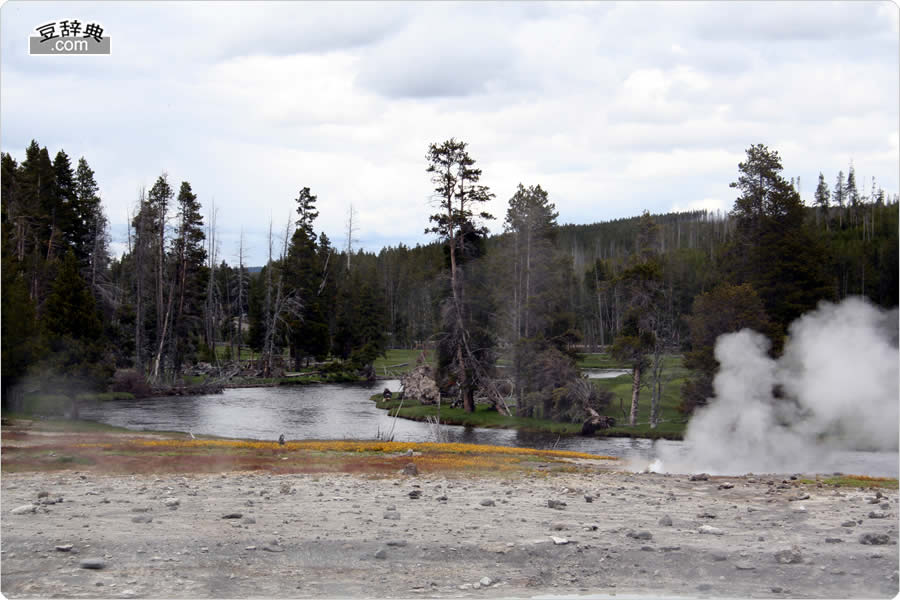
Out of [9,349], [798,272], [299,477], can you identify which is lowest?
[299,477]

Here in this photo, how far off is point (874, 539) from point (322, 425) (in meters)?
36.8

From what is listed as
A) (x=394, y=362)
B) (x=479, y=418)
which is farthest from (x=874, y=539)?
(x=394, y=362)

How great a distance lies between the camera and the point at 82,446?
26.5m

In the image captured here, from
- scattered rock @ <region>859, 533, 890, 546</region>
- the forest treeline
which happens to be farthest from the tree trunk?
scattered rock @ <region>859, 533, 890, 546</region>

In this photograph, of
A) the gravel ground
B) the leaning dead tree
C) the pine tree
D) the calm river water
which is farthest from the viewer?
the pine tree

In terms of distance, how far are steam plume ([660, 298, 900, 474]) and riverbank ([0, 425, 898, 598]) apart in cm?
678

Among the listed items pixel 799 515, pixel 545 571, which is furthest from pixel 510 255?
pixel 545 571

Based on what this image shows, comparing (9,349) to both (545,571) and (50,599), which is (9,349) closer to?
(50,599)

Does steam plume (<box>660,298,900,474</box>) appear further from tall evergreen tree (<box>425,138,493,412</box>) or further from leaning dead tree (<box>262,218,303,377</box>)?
leaning dead tree (<box>262,218,303,377</box>)

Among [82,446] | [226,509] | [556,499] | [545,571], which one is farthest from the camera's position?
[82,446]

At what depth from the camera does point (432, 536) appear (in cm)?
1196

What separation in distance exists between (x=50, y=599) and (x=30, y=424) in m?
29.4

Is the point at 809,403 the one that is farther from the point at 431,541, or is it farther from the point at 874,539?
the point at 431,541

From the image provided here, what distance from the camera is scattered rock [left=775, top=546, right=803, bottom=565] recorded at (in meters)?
10.7
